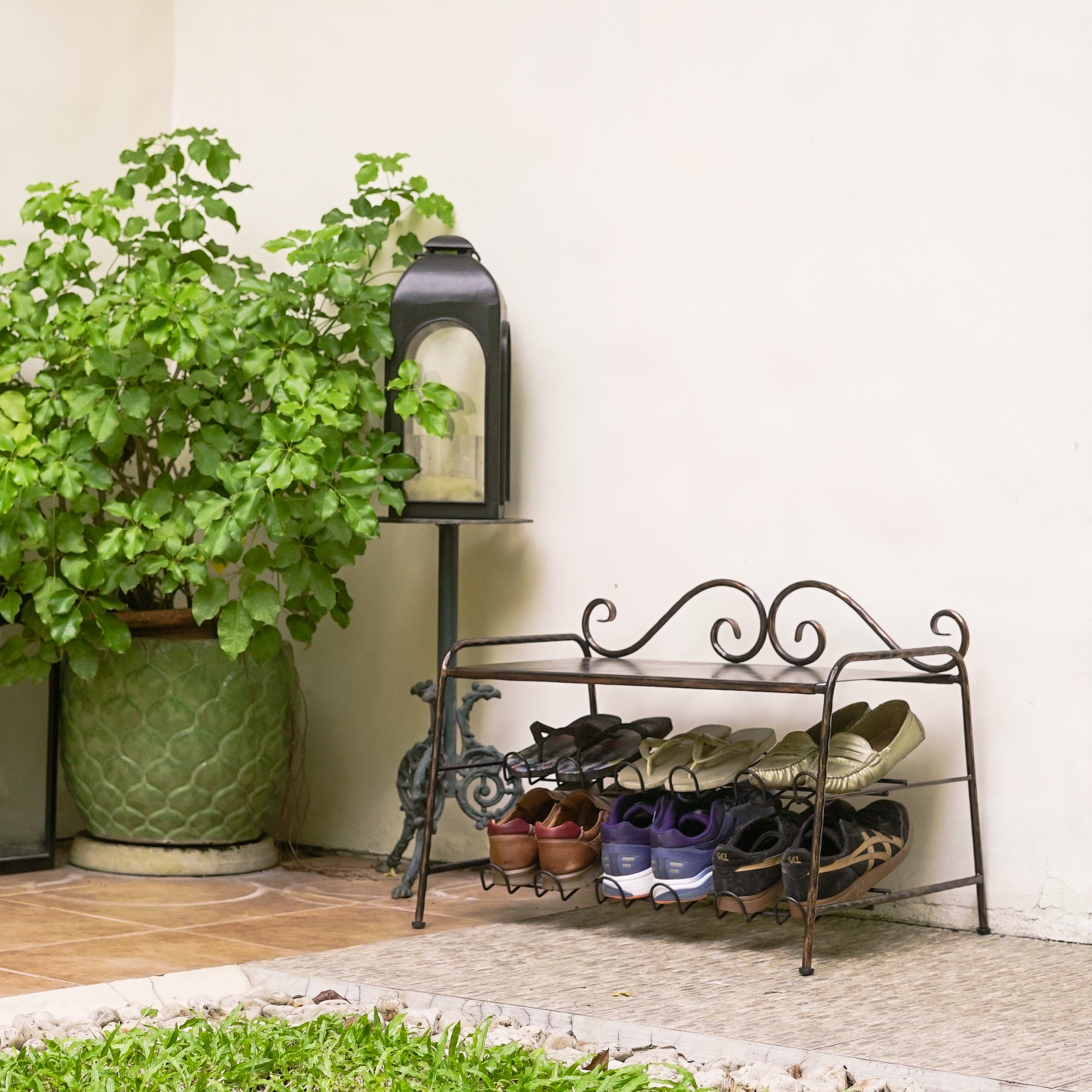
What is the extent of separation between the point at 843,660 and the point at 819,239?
0.92 m

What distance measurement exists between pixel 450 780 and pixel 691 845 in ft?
2.47

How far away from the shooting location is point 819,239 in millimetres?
2760

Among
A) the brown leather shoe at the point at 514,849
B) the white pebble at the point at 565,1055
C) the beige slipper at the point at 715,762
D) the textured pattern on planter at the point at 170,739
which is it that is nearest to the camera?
the white pebble at the point at 565,1055

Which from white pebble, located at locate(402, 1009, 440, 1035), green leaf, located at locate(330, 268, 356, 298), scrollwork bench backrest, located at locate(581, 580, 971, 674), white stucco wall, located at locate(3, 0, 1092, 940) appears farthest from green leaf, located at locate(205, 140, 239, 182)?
white pebble, located at locate(402, 1009, 440, 1035)

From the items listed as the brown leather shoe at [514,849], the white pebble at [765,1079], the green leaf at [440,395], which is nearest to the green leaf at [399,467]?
the green leaf at [440,395]

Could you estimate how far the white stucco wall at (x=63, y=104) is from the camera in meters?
3.30

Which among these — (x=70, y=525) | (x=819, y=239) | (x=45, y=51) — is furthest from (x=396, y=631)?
(x=45, y=51)

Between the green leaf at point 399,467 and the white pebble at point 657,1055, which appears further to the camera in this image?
the green leaf at point 399,467

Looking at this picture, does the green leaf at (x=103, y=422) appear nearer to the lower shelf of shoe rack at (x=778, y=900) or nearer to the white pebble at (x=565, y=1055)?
the lower shelf of shoe rack at (x=778, y=900)

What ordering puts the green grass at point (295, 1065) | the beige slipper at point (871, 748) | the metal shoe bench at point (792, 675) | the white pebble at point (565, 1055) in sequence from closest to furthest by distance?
the green grass at point (295, 1065)
the white pebble at point (565, 1055)
the metal shoe bench at point (792, 675)
the beige slipper at point (871, 748)

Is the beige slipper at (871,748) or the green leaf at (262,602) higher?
the green leaf at (262,602)

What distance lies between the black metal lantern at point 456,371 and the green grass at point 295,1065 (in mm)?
1325

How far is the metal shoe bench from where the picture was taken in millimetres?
2213

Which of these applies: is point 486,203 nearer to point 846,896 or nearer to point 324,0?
point 324,0
